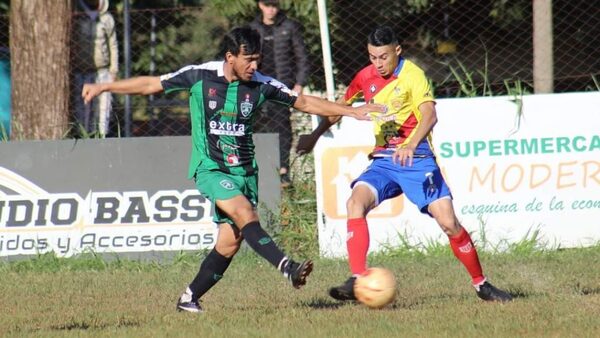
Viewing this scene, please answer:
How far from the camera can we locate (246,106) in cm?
769

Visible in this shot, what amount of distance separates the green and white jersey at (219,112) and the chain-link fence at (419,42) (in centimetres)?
415

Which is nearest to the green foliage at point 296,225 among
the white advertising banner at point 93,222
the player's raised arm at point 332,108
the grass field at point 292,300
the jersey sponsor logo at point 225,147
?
the grass field at point 292,300

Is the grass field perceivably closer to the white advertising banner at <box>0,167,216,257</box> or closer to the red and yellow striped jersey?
the white advertising banner at <box>0,167,216,257</box>

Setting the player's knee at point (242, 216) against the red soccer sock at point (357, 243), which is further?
the red soccer sock at point (357, 243)

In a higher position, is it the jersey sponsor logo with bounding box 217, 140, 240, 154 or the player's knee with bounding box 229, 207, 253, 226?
the jersey sponsor logo with bounding box 217, 140, 240, 154

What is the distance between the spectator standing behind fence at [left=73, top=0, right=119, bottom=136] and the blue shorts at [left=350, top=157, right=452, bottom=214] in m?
5.06

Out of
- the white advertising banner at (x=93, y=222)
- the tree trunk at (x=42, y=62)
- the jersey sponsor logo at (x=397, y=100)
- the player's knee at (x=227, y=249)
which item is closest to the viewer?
the player's knee at (x=227, y=249)

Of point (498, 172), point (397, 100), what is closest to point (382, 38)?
point (397, 100)

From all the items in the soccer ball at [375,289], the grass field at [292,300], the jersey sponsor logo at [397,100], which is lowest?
the grass field at [292,300]

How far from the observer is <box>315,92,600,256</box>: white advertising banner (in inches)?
439

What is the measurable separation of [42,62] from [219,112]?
17.1 ft

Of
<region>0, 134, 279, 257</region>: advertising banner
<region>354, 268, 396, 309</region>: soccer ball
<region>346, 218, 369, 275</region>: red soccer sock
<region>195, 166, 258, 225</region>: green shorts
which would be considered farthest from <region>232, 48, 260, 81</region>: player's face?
<region>0, 134, 279, 257</region>: advertising banner

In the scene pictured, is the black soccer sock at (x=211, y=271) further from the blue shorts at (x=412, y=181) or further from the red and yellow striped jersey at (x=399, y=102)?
the red and yellow striped jersey at (x=399, y=102)

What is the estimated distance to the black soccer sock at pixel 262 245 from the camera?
290 inches
